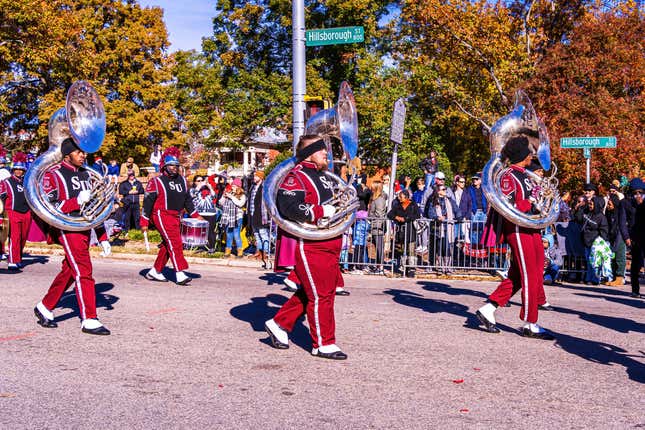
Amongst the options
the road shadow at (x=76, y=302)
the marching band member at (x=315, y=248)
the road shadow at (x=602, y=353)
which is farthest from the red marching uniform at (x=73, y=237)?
the road shadow at (x=602, y=353)

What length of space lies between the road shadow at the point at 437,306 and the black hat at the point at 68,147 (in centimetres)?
456

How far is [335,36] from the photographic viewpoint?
1179cm

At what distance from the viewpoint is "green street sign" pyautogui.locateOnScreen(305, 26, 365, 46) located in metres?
11.5

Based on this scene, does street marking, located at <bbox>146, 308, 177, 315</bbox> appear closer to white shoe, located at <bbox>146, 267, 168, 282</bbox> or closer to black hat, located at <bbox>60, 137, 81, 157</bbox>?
black hat, located at <bbox>60, 137, 81, 157</bbox>

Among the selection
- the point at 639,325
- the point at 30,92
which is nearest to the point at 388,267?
the point at 639,325

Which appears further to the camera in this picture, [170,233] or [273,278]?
[273,278]

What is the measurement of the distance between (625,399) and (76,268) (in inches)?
198

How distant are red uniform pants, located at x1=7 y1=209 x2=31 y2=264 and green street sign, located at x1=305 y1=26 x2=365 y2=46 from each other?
18.6 feet

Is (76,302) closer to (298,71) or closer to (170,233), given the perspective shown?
(170,233)

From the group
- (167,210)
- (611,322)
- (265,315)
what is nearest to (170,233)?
(167,210)

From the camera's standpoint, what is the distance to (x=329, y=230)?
6.25 m

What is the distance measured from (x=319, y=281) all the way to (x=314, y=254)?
239 mm

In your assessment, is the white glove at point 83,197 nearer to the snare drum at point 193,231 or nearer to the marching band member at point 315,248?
the marching band member at point 315,248

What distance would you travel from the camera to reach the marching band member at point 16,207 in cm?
1189
